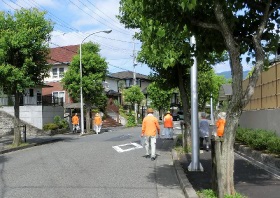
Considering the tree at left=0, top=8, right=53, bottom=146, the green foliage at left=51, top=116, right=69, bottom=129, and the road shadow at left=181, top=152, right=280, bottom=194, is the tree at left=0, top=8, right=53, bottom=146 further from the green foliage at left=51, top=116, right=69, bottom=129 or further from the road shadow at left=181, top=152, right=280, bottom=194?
the green foliage at left=51, top=116, right=69, bottom=129

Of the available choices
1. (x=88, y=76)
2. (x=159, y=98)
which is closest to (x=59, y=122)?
(x=88, y=76)

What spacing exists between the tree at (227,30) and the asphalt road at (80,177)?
2.21 m

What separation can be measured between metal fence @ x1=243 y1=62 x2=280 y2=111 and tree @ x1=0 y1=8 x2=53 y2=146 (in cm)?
1105

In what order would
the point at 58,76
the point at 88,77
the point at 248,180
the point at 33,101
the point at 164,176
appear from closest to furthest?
the point at 248,180, the point at 164,176, the point at 88,77, the point at 33,101, the point at 58,76

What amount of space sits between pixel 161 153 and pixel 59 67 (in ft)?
110

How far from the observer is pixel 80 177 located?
33.2 feet

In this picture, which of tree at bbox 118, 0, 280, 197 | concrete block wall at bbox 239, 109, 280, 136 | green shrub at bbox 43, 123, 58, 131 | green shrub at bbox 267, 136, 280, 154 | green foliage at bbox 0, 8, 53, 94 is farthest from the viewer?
green shrub at bbox 43, 123, 58, 131

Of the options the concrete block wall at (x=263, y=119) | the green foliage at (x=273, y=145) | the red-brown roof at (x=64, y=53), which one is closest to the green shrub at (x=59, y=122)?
the red-brown roof at (x=64, y=53)

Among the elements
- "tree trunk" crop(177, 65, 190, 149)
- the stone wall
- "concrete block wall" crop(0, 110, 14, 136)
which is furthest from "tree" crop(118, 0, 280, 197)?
"concrete block wall" crop(0, 110, 14, 136)

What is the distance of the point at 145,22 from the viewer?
22.1 feet

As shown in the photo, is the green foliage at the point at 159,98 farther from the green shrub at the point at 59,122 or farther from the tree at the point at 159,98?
the green shrub at the point at 59,122

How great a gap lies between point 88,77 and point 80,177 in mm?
24204

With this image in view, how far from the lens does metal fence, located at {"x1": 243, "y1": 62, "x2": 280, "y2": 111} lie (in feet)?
43.1

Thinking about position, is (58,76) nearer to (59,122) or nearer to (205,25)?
(59,122)
